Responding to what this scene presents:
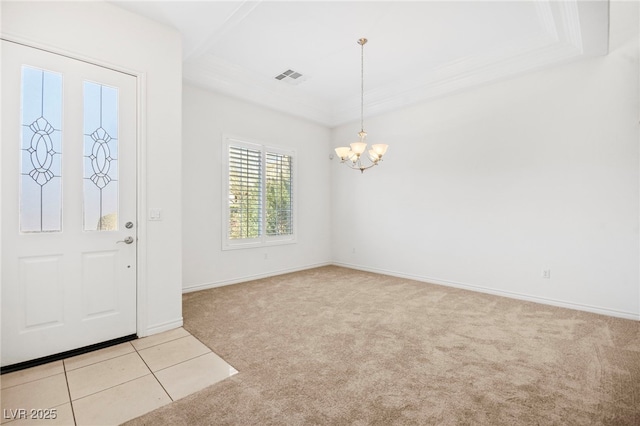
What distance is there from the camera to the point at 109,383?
2.10 meters

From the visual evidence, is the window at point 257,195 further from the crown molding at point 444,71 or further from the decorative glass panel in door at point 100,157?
the decorative glass panel in door at point 100,157

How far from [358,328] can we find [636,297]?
3269 mm

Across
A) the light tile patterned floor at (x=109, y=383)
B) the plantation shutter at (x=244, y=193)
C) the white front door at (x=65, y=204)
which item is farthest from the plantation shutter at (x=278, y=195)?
the light tile patterned floor at (x=109, y=383)

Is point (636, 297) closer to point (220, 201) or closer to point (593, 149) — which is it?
point (593, 149)

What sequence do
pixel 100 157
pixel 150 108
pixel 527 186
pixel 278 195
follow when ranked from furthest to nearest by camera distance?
pixel 278 195 < pixel 527 186 < pixel 150 108 < pixel 100 157

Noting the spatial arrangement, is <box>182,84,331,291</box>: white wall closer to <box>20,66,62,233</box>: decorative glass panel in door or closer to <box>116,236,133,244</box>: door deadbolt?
<box>116,236,133,244</box>: door deadbolt

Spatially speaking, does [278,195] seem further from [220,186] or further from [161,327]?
[161,327]

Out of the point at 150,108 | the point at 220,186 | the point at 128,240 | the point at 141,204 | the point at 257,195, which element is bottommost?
the point at 128,240

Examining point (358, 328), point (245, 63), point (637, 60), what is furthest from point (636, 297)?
point (245, 63)

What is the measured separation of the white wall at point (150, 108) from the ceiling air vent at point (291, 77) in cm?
194

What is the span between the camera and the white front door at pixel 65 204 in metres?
2.28

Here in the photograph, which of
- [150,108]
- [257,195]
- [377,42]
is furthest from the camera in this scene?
[257,195]

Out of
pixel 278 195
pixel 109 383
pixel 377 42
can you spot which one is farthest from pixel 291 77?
pixel 109 383

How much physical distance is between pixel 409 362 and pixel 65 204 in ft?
10.6
